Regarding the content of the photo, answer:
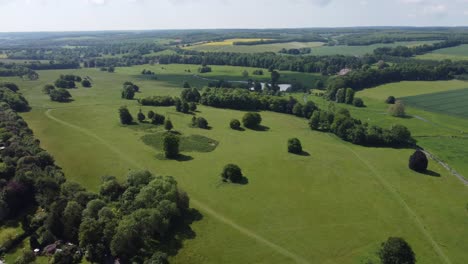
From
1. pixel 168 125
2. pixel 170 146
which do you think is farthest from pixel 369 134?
pixel 168 125

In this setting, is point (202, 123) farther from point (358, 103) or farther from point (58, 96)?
point (58, 96)

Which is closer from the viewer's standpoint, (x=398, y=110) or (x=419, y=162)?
(x=419, y=162)

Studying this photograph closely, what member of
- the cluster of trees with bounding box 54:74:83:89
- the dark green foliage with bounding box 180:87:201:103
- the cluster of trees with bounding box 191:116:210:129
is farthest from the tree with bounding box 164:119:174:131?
the cluster of trees with bounding box 54:74:83:89

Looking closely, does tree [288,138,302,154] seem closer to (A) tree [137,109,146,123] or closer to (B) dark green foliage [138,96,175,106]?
(A) tree [137,109,146,123]

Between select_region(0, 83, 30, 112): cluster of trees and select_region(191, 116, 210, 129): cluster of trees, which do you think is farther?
select_region(0, 83, 30, 112): cluster of trees

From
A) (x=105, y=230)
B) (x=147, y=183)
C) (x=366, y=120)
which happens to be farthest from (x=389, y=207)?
(x=366, y=120)

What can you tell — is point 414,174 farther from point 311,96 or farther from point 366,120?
point 311,96
